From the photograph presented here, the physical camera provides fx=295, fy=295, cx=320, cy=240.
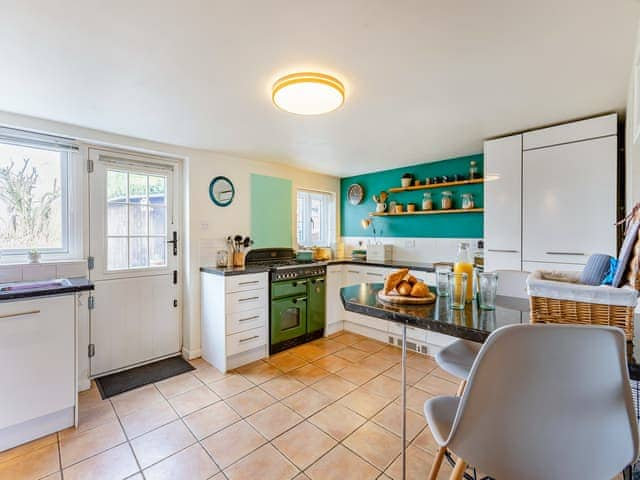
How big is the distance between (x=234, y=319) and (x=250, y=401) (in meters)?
0.79

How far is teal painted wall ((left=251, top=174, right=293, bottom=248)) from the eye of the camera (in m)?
3.64

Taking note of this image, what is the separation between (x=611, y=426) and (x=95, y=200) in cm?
346

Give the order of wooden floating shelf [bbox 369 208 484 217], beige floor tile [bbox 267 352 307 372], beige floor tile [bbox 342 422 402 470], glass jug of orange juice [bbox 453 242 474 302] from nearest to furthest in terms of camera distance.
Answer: glass jug of orange juice [bbox 453 242 474 302] < beige floor tile [bbox 342 422 402 470] < beige floor tile [bbox 267 352 307 372] < wooden floating shelf [bbox 369 208 484 217]

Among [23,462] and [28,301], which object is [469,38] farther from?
[23,462]

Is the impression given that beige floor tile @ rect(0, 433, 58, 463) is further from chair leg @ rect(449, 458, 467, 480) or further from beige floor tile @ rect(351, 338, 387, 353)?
beige floor tile @ rect(351, 338, 387, 353)

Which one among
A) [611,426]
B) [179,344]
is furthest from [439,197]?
[179,344]

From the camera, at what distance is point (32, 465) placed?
166 centimetres

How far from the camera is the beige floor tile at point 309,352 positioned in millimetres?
3109

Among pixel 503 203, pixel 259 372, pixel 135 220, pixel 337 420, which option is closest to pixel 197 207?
pixel 135 220

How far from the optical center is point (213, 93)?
6.19 ft

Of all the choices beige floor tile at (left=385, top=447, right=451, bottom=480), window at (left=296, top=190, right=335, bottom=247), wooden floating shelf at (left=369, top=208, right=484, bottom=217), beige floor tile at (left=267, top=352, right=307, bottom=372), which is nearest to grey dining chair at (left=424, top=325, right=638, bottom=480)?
beige floor tile at (left=385, top=447, right=451, bottom=480)

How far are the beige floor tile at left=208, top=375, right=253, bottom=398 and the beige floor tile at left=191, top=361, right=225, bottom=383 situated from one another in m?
0.08

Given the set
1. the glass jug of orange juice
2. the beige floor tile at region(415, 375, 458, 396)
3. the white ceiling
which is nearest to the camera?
the white ceiling

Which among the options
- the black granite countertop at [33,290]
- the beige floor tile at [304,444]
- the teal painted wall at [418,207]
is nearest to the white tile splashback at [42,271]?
the black granite countertop at [33,290]
